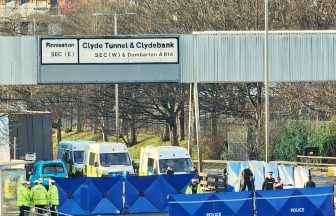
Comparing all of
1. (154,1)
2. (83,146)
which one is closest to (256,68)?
(83,146)

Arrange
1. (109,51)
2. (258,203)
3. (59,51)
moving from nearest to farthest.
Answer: (258,203) → (59,51) → (109,51)

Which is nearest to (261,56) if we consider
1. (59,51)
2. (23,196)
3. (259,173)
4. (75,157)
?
(59,51)

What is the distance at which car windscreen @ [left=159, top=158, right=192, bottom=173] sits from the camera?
4134 centimetres

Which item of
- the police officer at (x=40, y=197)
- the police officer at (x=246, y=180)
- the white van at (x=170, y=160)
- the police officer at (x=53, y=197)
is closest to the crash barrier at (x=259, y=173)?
the police officer at (x=246, y=180)

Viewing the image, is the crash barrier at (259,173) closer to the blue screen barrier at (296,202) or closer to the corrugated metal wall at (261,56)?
the blue screen barrier at (296,202)

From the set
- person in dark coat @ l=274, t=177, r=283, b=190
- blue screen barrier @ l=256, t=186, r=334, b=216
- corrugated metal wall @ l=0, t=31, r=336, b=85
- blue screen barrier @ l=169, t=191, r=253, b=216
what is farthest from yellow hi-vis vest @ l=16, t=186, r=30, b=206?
corrugated metal wall @ l=0, t=31, r=336, b=85

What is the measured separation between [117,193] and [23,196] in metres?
4.16

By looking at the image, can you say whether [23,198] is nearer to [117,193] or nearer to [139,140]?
[117,193]

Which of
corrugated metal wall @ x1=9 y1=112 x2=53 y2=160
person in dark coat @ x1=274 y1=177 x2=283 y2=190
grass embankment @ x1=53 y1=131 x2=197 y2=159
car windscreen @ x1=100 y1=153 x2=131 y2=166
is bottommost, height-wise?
grass embankment @ x1=53 y1=131 x2=197 y2=159

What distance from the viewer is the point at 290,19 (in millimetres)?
72438

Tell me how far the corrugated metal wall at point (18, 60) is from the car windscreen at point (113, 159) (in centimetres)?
476

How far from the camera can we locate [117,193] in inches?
1351

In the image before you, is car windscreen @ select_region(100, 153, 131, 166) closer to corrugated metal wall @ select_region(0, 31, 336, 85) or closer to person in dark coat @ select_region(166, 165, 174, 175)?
corrugated metal wall @ select_region(0, 31, 336, 85)

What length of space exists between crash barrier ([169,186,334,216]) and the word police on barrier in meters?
17.4
